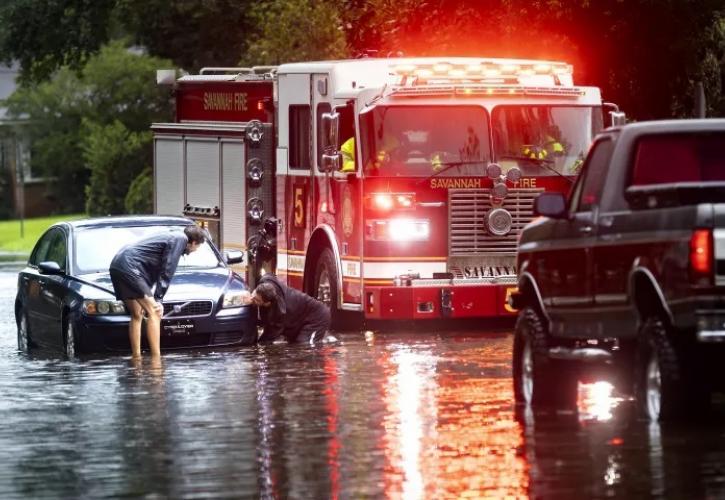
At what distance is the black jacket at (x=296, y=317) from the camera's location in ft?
73.0

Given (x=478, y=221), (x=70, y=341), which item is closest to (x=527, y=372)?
(x=70, y=341)

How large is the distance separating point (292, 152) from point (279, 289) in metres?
3.03

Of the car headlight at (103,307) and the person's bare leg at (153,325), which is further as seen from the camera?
the car headlight at (103,307)

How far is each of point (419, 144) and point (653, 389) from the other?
9230 millimetres

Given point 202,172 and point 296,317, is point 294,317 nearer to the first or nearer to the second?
point 296,317

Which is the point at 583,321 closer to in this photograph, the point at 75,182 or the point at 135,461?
the point at 135,461

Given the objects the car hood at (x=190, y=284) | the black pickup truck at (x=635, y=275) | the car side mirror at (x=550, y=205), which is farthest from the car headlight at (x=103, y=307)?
the car side mirror at (x=550, y=205)

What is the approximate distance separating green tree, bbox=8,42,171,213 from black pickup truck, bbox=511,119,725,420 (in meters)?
49.1

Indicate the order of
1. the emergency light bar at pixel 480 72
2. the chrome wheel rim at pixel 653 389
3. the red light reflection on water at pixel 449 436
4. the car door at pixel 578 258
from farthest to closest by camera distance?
the emergency light bar at pixel 480 72, the car door at pixel 578 258, the chrome wheel rim at pixel 653 389, the red light reflection on water at pixel 449 436

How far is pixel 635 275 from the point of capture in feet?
45.0

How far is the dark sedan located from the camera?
69.4ft

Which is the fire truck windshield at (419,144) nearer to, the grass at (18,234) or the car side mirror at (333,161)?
the car side mirror at (333,161)

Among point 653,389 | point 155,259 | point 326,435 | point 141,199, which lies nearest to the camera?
point 653,389

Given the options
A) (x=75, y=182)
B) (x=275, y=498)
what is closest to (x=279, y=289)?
(x=275, y=498)
